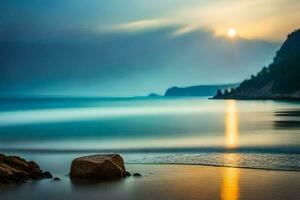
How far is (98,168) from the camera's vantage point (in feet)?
88.7

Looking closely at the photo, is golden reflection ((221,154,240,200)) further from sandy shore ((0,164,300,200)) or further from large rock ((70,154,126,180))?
large rock ((70,154,126,180))

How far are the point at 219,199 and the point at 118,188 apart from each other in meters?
5.35

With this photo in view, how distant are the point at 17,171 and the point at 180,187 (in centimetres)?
894

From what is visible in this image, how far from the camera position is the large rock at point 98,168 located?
88.8ft

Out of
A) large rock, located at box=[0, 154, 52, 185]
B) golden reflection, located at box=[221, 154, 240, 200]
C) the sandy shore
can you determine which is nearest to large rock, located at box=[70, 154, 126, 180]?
the sandy shore

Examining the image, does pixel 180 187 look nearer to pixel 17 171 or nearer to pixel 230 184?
Result: pixel 230 184

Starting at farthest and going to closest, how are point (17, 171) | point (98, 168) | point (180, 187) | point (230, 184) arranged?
point (17, 171), point (98, 168), point (230, 184), point (180, 187)

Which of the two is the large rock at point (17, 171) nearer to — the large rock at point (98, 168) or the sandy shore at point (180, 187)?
the sandy shore at point (180, 187)

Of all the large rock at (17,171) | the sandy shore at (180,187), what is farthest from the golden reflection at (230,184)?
the large rock at (17,171)

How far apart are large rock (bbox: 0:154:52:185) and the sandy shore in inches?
34.7

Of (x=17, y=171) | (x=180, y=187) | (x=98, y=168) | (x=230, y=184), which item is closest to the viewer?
(x=180, y=187)

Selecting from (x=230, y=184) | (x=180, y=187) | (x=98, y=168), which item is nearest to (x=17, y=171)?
(x=98, y=168)

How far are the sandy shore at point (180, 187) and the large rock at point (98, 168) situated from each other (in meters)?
0.80

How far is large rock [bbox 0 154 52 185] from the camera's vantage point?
2638 cm
